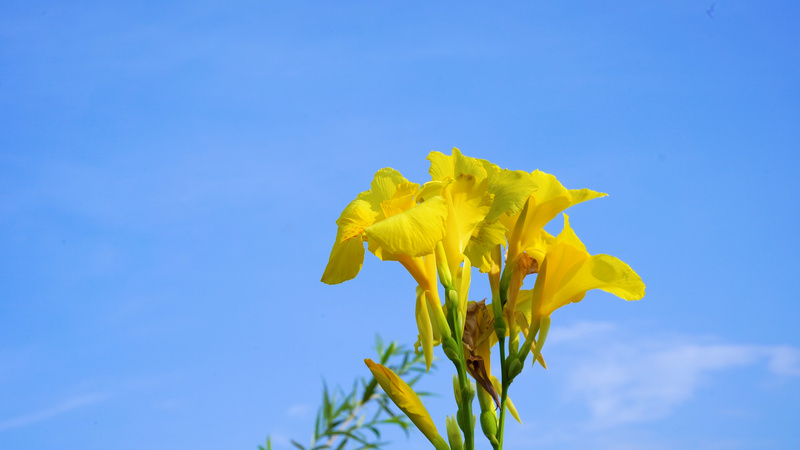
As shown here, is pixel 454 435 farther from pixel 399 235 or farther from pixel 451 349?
pixel 399 235

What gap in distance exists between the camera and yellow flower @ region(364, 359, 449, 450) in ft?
5.10

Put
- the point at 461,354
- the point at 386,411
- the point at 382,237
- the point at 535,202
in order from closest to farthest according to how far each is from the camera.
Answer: the point at 382,237 → the point at 461,354 → the point at 535,202 → the point at 386,411

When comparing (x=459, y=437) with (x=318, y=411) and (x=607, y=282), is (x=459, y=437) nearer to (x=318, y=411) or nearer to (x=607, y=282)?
(x=607, y=282)

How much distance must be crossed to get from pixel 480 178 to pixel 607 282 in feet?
1.34

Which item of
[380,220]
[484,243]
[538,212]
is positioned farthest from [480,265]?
[380,220]

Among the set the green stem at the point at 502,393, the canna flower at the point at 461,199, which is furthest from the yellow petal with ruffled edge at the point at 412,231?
the green stem at the point at 502,393

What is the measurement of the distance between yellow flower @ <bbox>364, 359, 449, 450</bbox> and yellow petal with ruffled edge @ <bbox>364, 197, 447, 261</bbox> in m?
0.30

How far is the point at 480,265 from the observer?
1724mm

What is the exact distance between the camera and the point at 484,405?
1.57 m

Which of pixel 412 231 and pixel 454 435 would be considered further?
pixel 454 435

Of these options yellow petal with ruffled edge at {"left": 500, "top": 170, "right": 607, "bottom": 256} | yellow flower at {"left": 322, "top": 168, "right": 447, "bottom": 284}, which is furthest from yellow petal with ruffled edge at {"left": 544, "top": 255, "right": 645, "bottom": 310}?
yellow flower at {"left": 322, "top": 168, "right": 447, "bottom": 284}

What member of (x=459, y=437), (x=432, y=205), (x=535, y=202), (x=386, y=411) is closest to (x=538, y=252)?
(x=535, y=202)

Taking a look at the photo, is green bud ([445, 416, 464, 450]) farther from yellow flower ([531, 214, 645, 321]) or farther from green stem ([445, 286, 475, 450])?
yellow flower ([531, 214, 645, 321])

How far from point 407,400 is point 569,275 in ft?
1.60
